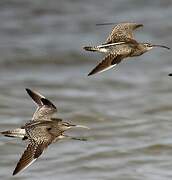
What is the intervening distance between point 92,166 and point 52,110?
2807mm

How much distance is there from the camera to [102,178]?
11.7 m

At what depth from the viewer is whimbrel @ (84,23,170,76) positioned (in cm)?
891

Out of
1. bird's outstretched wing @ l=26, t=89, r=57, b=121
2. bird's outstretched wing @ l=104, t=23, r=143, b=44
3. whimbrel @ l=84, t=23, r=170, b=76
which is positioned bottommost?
bird's outstretched wing @ l=26, t=89, r=57, b=121

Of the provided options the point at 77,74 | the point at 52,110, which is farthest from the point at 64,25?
the point at 52,110

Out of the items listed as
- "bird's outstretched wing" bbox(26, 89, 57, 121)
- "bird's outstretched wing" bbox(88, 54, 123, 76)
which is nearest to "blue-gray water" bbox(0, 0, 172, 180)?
"bird's outstretched wing" bbox(26, 89, 57, 121)

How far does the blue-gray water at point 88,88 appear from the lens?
40.4 ft

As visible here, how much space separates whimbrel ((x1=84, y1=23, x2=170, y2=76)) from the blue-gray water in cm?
252

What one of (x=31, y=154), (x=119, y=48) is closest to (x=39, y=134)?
(x=31, y=154)

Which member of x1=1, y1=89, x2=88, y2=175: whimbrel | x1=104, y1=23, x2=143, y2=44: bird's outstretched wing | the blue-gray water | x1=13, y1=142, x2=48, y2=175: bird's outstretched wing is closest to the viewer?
x1=13, y1=142, x2=48, y2=175: bird's outstretched wing

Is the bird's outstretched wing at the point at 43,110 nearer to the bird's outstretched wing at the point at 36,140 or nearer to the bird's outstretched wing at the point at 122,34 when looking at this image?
the bird's outstretched wing at the point at 36,140

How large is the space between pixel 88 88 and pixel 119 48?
608 cm

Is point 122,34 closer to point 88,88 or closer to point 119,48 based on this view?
point 119,48

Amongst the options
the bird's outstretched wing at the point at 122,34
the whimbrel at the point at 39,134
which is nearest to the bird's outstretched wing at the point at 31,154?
the whimbrel at the point at 39,134

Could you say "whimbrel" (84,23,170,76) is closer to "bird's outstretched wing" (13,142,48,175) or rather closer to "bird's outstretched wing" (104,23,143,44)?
"bird's outstretched wing" (104,23,143,44)
